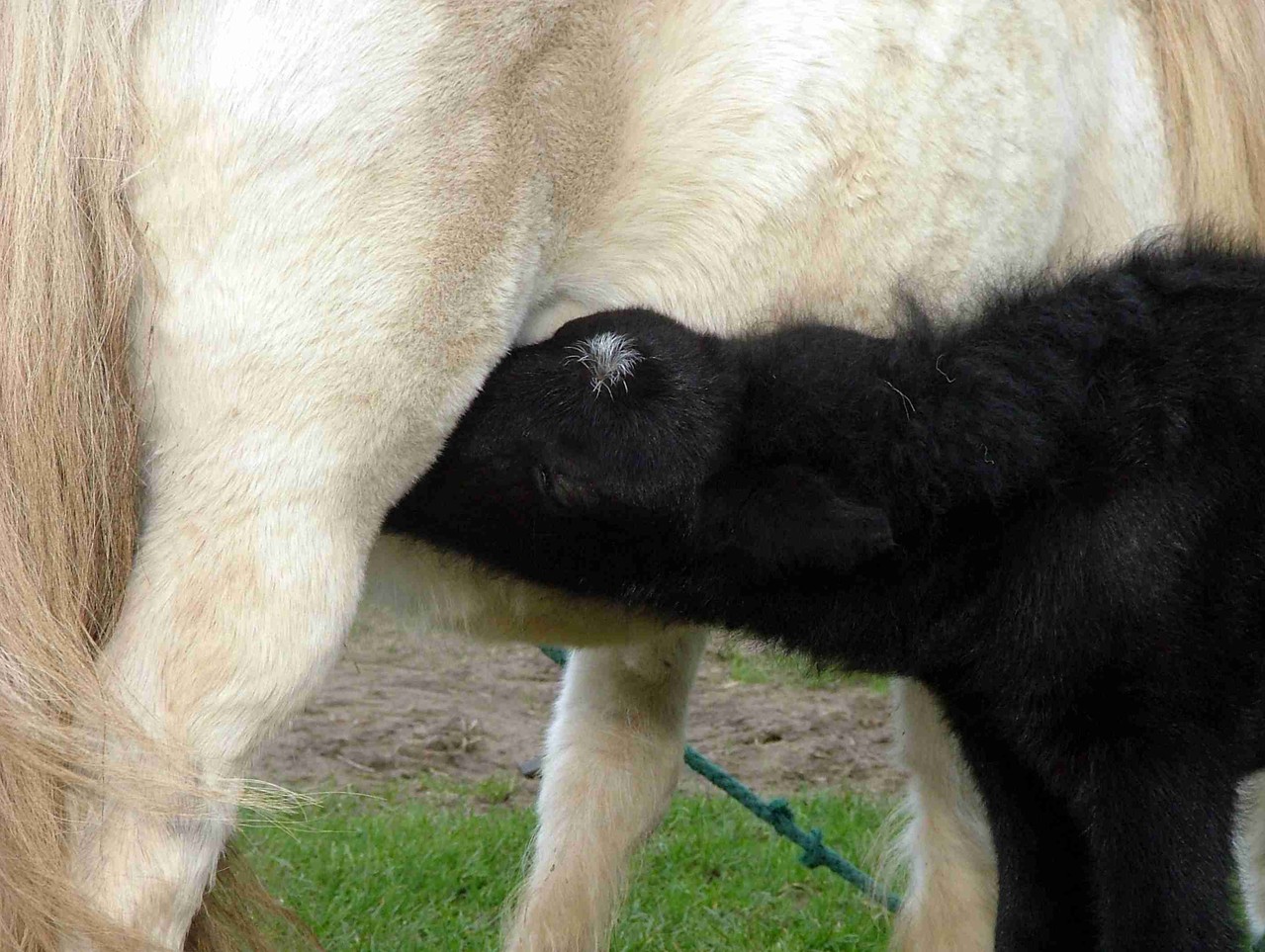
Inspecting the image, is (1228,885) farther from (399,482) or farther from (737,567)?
(399,482)

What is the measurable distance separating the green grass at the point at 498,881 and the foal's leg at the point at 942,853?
1.89 ft

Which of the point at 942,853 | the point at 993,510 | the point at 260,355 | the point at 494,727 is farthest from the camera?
the point at 494,727

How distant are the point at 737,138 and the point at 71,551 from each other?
1.24m

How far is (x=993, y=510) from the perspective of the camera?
2502 mm

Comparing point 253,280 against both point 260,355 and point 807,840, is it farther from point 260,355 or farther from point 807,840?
point 807,840

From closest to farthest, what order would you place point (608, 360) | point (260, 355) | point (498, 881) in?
point (260, 355) < point (608, 360) < point (498, 881)

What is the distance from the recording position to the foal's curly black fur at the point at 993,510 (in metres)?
2.30

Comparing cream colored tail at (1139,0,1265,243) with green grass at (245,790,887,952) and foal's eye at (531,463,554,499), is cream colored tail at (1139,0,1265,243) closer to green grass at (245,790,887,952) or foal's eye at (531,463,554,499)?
foal's eye at (531,463,554,499)

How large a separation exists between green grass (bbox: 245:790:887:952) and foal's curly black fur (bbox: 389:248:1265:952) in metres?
1.57

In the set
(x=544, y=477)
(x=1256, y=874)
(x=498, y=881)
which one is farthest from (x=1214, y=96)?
(x=498, y=881)

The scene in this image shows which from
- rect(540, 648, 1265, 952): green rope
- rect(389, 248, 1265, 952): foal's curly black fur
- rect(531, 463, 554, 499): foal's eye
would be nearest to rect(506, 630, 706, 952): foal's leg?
rect(540, 648, 1265, 952): green rope

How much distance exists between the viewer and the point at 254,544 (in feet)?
6.24

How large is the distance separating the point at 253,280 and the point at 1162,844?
173 cm

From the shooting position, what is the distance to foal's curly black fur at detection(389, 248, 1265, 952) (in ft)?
7.56
